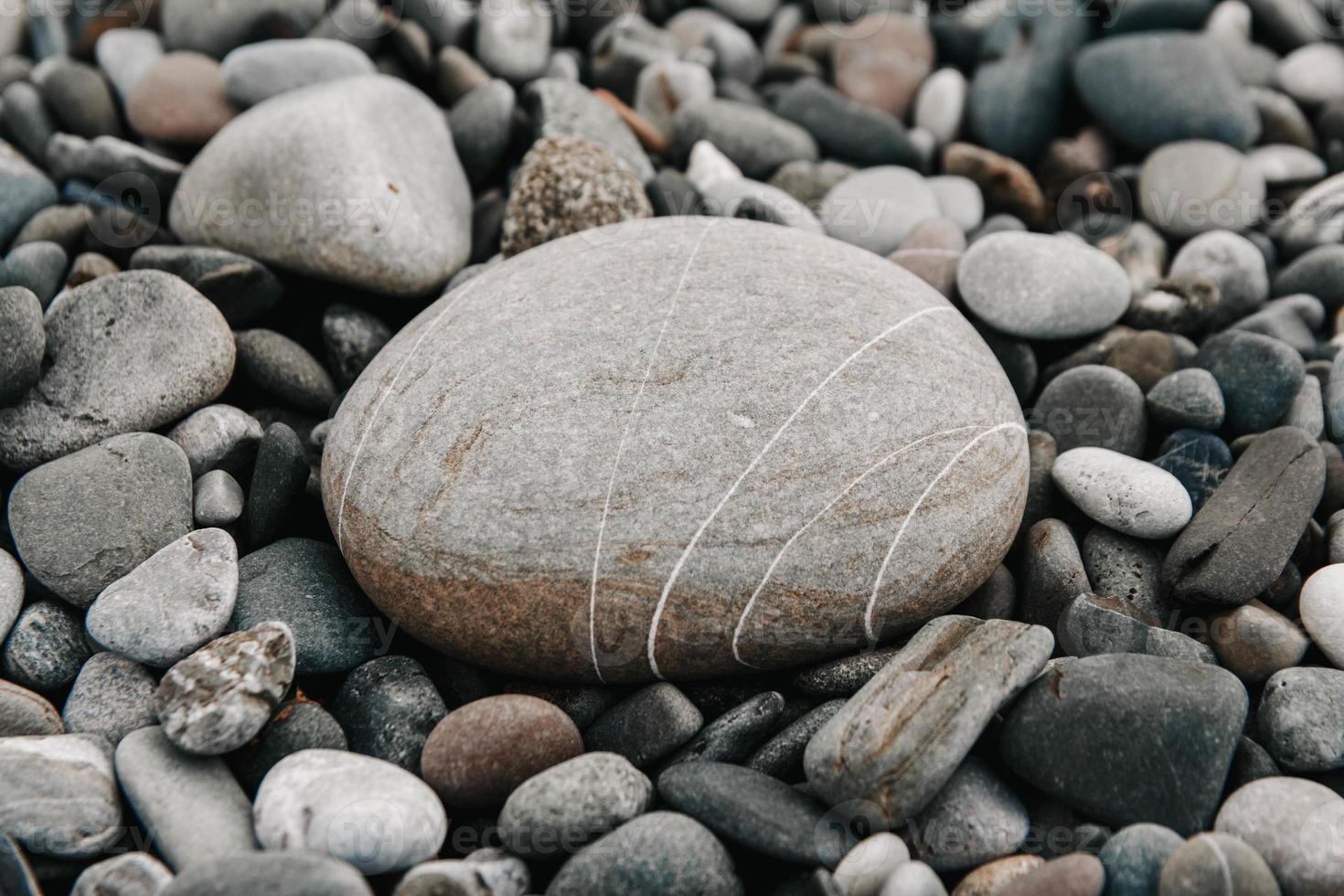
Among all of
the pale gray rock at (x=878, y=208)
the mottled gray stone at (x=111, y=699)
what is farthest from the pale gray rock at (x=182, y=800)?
the pale gray rock at (x=878, y=208)

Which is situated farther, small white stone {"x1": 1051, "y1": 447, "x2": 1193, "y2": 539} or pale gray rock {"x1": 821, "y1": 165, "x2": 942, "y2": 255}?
pale gray rock {"x1": 821, "y1": 165, "x2": 942, "y2": 255}

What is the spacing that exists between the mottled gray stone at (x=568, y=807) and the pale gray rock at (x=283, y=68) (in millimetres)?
3491

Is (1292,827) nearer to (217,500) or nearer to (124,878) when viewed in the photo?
(124,878)

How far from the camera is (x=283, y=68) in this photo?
4.45 metres

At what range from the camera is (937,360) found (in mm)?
3000

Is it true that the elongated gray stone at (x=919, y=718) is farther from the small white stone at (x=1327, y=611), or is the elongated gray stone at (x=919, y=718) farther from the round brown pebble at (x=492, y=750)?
the small white stone at (x=1327, y=611)

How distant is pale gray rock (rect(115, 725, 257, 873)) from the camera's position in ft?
7.65

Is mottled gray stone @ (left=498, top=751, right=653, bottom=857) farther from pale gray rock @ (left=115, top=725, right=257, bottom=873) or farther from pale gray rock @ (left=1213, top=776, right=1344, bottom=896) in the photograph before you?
pale gray rock @ (left=1213, top=776, right=1344, bottom=896)

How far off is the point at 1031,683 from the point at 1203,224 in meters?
2.97

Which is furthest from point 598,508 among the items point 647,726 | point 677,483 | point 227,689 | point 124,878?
point 124,878

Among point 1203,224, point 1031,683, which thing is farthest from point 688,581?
point 1203,224

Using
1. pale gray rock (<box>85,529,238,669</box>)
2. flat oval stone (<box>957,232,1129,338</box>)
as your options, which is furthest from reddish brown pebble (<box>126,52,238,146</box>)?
flat oval stone (<box>957,232,1129,338</box>)

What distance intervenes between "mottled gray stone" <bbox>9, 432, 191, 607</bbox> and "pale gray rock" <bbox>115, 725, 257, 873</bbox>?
2.01 feet

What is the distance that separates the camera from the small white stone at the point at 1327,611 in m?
2.77
